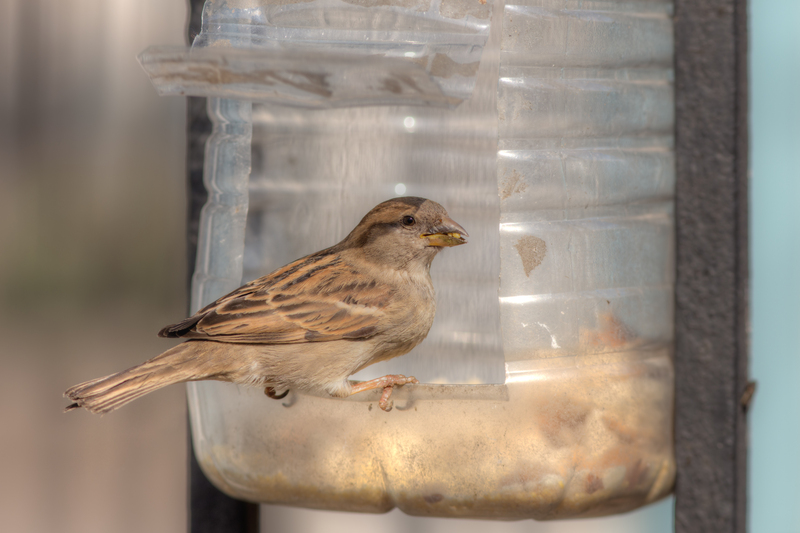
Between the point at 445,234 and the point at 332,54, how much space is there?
62 cm

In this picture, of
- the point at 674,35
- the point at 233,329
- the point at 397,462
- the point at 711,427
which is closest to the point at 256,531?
the point at 397,462

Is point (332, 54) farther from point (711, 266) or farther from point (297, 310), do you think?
point (711, 266)

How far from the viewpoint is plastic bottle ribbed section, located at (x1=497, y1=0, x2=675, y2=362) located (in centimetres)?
202

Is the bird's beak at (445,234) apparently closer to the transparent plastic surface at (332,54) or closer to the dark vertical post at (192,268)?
the transparent plastic surface at (332,54)

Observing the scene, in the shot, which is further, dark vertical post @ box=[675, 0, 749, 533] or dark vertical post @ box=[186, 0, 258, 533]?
dark vertical post @ box=[186, 0, 258, 533]

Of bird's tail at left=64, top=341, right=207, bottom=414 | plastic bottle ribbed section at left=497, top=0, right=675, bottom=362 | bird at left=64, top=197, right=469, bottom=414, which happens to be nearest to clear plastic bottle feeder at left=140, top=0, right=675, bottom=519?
plastic bottle ribbed section at left=497, top=0, right=675, bottom=362

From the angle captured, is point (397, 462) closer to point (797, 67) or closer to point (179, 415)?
point (797, 67)

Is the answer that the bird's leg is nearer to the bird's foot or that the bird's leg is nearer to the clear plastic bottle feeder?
the clear plastic bottle feeder

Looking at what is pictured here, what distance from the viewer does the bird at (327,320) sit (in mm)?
1836

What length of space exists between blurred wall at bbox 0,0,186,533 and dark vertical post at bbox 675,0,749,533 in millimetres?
3153

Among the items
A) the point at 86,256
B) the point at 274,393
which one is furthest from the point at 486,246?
the point at 86,256

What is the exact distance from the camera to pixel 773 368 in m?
2.18

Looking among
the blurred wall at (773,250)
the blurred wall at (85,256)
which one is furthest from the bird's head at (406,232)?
the blurred wall at (85,256)

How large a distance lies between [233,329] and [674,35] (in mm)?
1489
